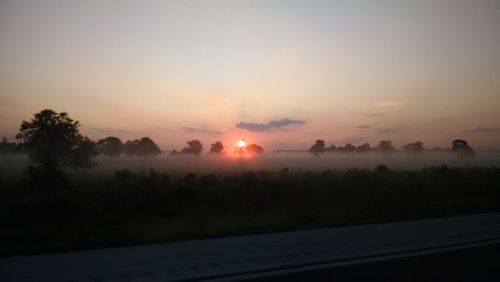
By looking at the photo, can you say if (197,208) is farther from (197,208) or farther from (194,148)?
(194,148)

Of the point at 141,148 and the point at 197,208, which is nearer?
the point at 197,208

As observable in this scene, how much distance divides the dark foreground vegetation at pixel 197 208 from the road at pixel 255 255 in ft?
4.45

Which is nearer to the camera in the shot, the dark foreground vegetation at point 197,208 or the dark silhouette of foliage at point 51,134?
the dark foreground vegetation at point 197,208

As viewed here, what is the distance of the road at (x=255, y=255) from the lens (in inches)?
283

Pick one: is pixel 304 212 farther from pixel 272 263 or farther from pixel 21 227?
pixel 21 227

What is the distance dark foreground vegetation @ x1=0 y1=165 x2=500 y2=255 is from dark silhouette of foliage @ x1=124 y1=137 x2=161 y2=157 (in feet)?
264

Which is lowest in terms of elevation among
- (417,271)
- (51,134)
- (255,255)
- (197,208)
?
(417,271)

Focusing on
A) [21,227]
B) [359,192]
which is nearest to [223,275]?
[21,227]

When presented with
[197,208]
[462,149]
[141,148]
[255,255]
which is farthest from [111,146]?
[255,255]

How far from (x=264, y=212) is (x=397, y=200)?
21.8 ft

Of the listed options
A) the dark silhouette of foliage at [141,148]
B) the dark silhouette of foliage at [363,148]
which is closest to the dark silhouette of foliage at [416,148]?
the dark silhouette of foliage at [363,148]

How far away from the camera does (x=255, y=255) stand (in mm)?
8625

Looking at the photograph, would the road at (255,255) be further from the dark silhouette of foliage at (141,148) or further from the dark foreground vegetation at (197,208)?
the dark silhouette of foliage at (141,148)

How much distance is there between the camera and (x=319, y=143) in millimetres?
119062
